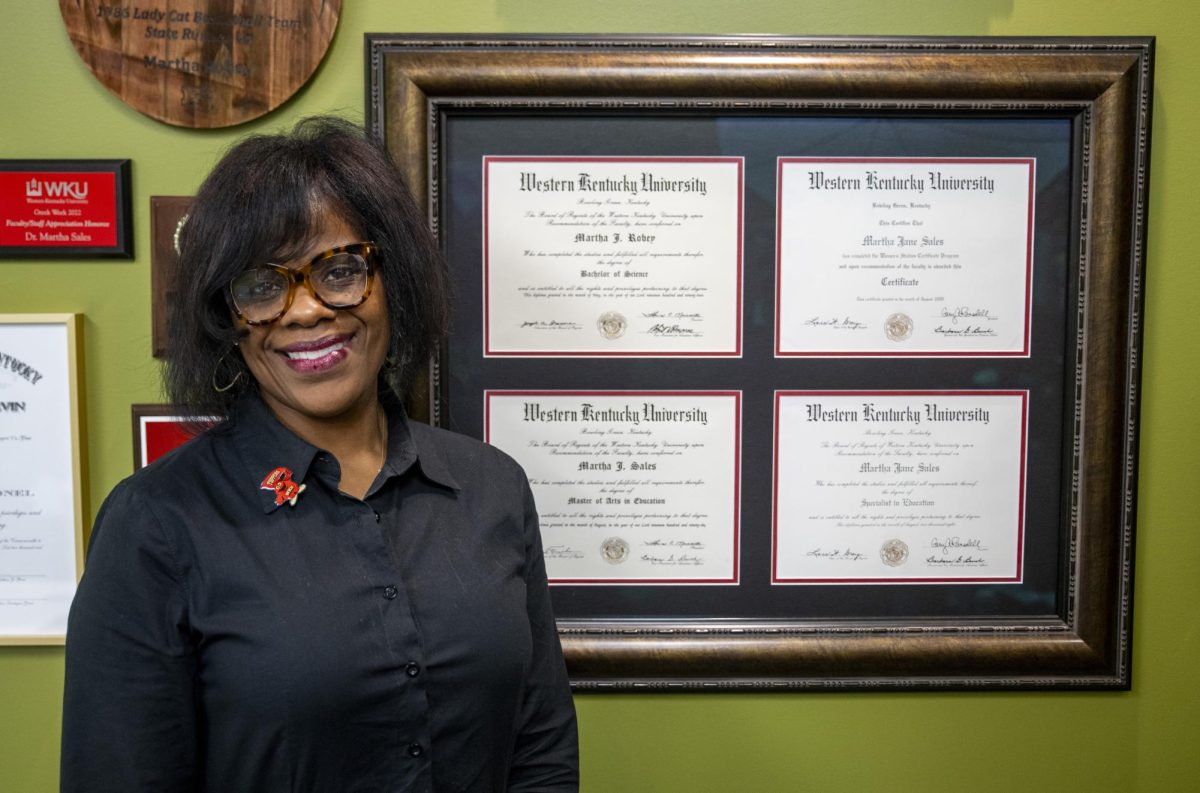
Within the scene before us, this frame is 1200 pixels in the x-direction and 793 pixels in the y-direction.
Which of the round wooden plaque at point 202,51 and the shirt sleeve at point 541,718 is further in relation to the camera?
the round wooden plaque at point 202,51

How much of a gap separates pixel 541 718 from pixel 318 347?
46 centimetres

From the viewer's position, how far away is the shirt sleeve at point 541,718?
968mm

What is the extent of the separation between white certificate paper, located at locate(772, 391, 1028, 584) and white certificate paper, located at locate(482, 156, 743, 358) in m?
0.18

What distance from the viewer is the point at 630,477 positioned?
1.19m

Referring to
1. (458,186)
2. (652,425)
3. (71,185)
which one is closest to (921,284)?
(652,425)

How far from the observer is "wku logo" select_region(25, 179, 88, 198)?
1119 millimetres

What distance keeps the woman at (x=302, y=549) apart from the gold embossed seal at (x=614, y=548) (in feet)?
0.87

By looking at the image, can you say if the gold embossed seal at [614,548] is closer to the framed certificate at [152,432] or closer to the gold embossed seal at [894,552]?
the gold embossed seal at [894,552]
